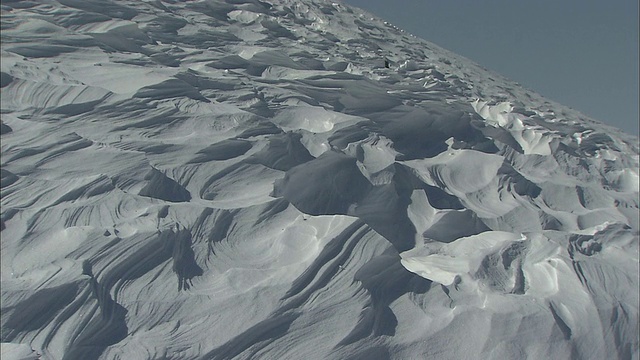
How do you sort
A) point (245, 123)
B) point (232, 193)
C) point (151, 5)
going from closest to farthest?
point (232, 193) < point (245, 123) < point (151, 5)

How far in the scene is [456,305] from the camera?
3039 millimetres

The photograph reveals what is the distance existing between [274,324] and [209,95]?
8.25 feet

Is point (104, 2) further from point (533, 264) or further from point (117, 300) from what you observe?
point (533, 264)

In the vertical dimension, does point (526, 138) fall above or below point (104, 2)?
below

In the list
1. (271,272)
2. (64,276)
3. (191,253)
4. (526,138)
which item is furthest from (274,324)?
(526,138)

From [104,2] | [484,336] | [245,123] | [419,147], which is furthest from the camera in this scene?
[104,2]

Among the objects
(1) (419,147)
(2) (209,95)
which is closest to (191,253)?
(2) (209,95)

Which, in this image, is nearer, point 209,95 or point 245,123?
point 245,123

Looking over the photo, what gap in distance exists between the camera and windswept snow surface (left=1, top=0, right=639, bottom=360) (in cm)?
264

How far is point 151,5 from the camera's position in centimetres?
650

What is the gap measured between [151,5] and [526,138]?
4.49 metres

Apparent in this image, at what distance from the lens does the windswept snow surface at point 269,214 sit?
8.66ft

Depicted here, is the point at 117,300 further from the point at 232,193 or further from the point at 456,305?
the point at 456,305

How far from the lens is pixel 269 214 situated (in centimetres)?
339
